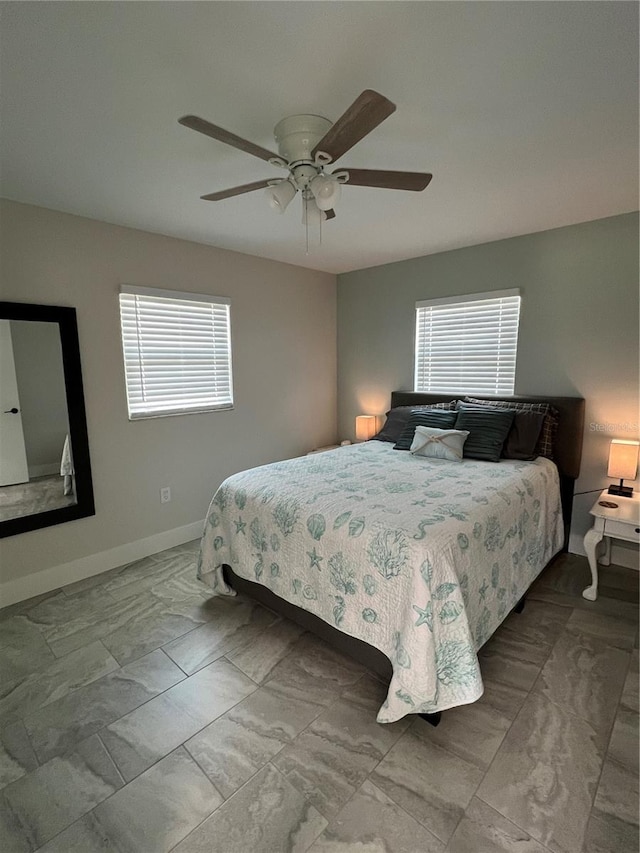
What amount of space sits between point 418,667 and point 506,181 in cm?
249

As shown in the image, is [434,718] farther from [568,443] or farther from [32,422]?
[32,422]

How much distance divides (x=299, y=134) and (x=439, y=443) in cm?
208

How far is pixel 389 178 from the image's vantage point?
1.67 m

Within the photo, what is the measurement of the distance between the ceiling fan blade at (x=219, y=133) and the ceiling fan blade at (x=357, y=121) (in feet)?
0.74

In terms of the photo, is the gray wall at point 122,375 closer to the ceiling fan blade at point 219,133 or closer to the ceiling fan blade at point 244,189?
the ceiling fan blade at point 244,189

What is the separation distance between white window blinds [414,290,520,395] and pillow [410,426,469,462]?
31.0 inches

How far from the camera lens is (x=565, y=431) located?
297cm

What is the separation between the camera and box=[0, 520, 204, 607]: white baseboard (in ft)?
8.42

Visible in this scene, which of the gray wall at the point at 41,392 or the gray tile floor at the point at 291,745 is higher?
the gray wall at the point at 41,392

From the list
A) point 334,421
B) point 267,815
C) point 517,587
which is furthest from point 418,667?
point 334,421

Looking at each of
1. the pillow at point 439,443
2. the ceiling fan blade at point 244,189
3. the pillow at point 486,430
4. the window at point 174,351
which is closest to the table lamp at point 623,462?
the pillow at point 486,430

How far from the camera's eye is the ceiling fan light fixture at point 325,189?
1599mm

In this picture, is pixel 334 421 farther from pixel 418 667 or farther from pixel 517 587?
pixel 418 667

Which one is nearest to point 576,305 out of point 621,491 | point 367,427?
point 621,491
